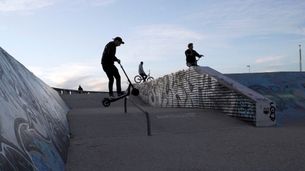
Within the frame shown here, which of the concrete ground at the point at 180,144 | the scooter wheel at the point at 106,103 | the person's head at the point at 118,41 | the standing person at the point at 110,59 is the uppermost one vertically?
the person's head at the point at 118,41

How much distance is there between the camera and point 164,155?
588 centimetres

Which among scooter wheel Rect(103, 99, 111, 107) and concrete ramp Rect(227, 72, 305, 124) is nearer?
concrete ramp Rect(227, 72, 305, 124)

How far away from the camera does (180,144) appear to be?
22.2 ft

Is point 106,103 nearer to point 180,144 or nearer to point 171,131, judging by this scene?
point 171,131

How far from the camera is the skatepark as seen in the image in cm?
397

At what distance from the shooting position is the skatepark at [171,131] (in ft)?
13.0

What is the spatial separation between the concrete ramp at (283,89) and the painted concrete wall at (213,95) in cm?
134

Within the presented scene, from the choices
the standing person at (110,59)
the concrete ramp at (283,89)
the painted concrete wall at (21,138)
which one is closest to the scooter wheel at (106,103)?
the standing person at (110,59)

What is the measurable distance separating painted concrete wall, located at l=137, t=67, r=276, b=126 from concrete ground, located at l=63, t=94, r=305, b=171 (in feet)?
1.10

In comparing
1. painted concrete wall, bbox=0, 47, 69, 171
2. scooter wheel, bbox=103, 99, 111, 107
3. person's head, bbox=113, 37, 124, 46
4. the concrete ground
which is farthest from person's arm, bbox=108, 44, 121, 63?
painted concrete wall, bbox=0, 47, 69, 171

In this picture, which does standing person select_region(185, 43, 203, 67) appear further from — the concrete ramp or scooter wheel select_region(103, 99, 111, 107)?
scooter wheel select_region(103, 99, 111, 107)

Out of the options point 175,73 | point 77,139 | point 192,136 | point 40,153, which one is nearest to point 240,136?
point 192,136

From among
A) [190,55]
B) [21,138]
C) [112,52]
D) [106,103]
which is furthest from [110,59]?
[21,138]

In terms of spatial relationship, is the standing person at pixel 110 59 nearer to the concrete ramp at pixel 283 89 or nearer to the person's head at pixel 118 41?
the person's head at pixel 118 41
